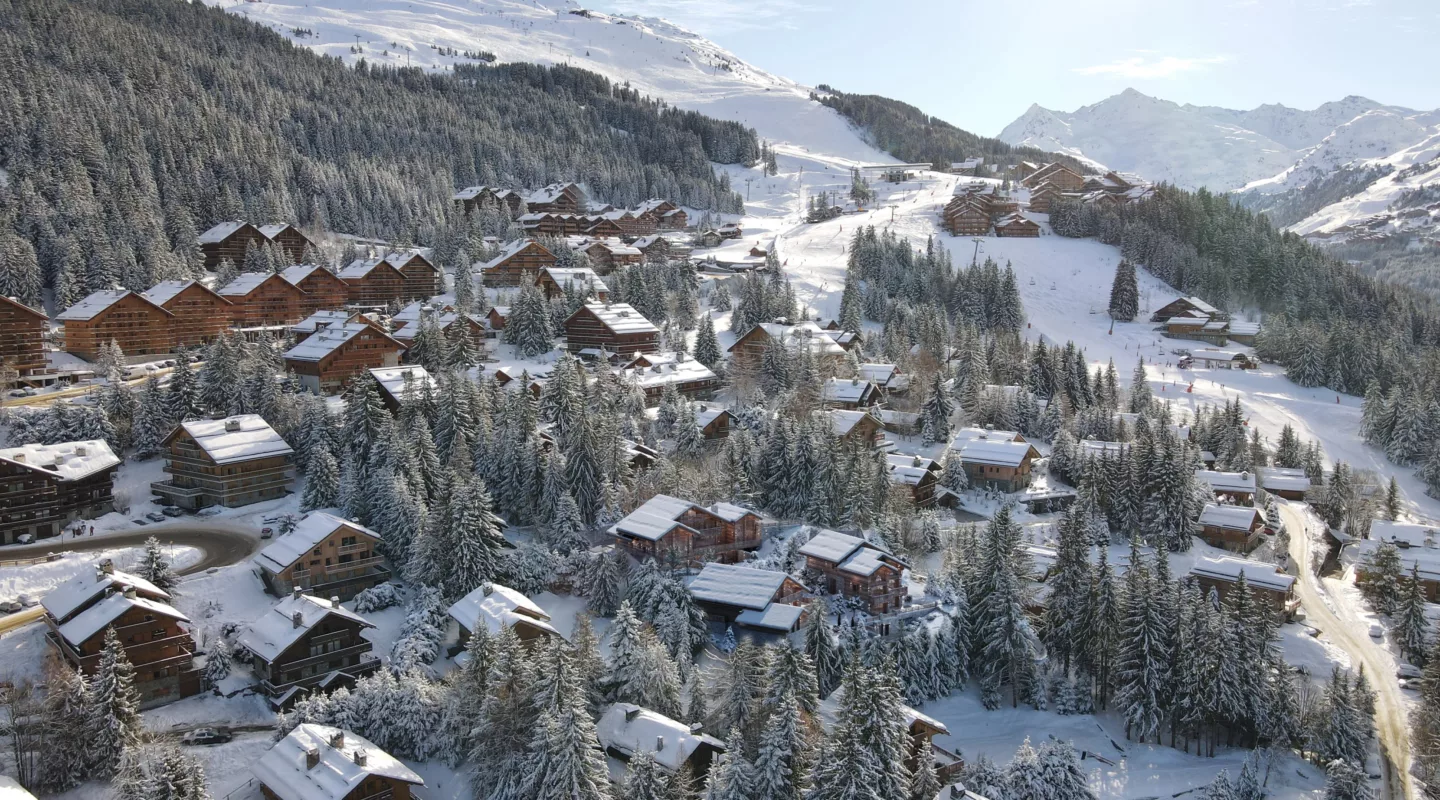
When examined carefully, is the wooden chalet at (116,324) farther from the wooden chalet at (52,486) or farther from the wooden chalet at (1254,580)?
the wooden chalet at (1254,580)

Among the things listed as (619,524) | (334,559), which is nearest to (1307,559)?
(619,524)

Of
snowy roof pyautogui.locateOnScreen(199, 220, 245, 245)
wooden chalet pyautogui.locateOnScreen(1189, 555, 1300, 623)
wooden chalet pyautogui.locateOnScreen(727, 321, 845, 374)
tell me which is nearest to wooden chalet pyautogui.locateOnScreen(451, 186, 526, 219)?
snowy roof pyautogui.locateOnScreen(199, 220, 245, 245)

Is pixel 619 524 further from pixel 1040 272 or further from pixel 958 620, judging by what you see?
pixel 1040 272

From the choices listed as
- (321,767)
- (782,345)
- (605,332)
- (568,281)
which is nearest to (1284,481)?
(782,345)

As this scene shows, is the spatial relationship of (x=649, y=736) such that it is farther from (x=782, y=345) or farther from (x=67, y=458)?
(x=782, y=345)

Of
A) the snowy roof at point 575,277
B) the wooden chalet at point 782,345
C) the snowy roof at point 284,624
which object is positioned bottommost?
the snowy roof at point 284,624

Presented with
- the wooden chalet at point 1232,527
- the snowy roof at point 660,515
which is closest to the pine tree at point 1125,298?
the wooden chalet at point 1232,527
